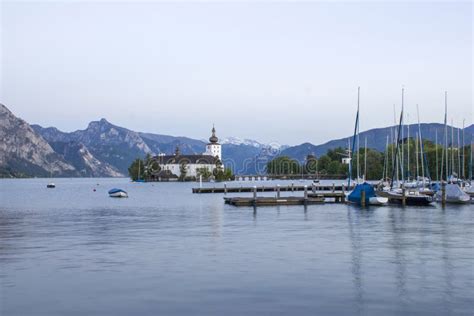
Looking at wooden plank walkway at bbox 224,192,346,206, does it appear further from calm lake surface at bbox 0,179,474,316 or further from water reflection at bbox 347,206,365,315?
calm lake surface at bbox 0,179,474,316

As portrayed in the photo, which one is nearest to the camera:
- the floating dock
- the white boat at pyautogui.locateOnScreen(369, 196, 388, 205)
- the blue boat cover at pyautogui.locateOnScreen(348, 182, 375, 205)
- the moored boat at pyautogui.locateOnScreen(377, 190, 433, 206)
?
the moored boat at pyautogui.locateOnScreen(377, 190, 433, 206)

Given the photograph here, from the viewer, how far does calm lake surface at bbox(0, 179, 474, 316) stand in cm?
2316

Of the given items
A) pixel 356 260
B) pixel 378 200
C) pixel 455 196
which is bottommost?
pixel 356 260

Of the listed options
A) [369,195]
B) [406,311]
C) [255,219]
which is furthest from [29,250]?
[369,195]

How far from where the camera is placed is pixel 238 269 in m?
30.7

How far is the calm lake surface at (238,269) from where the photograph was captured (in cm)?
2316

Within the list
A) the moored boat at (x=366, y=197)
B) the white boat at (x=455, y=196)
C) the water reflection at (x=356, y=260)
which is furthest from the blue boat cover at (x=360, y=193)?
the water reflection at (x=356, y=260)

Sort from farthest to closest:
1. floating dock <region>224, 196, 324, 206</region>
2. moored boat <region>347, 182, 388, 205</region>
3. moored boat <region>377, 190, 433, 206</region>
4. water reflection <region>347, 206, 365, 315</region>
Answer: floating dock <region>224, 196, 324, 206</region> < moored boat <region>347, 182, 388, 205</region> < moored boat <region>377, 190, 433, 206</region> < water reflection <region>347, 206, 365, 315</region>

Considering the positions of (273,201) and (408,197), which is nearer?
(408,197)

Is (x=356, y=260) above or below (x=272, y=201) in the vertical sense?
below

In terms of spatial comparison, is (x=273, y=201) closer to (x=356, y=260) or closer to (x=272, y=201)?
(x=272, y=201)

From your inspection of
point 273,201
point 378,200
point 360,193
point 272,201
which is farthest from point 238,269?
point 360,193

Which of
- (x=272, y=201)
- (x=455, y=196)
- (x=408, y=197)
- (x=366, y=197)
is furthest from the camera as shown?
(x=455, y=196)

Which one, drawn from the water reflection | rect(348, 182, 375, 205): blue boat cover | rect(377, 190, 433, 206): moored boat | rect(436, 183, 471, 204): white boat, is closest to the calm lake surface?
the water reflection
